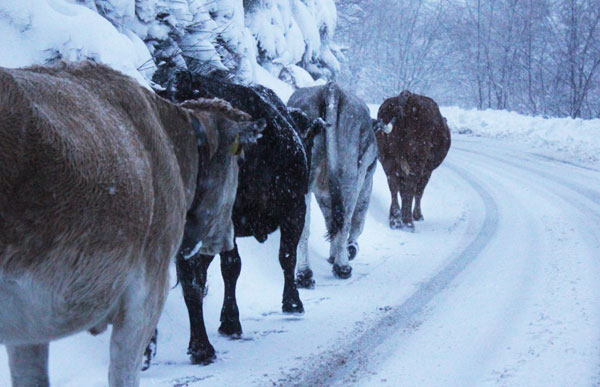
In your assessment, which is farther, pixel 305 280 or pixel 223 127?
pixel 305 280

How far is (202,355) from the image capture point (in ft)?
14.4

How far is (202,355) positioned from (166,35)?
13.9 feet

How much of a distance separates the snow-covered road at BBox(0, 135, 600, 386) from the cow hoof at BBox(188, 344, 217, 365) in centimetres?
6

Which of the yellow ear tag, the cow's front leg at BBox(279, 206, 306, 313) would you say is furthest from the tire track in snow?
the yellow ear tag

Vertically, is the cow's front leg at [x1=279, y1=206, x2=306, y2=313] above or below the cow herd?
below

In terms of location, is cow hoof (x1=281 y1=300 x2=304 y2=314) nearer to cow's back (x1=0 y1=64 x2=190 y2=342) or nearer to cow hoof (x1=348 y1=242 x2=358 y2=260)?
cow hoof (x1=348 y1=242 x2=358 y2=260)

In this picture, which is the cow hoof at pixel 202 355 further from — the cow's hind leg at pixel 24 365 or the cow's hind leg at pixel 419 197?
the cow's hind leg at pixel 419 197

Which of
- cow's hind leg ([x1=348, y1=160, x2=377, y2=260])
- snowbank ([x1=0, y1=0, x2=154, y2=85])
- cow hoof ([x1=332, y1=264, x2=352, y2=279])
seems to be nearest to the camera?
snowbank ([x1=0, y1=0, x2=154, y2=85])

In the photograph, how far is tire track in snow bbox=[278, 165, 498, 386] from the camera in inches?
166

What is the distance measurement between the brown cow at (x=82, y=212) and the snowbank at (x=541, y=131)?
16818 millimetres

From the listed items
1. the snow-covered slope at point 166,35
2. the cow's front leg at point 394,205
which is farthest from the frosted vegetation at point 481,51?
the cow's front leg at point 394,205

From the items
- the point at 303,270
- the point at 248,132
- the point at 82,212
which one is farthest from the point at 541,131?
the point at 82,212

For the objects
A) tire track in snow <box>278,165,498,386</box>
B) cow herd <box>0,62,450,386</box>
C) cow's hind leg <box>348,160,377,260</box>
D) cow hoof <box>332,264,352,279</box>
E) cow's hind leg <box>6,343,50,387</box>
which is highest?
cow herd <box>0,62,450,386</box>

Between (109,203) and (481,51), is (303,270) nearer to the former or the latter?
(109,203)
